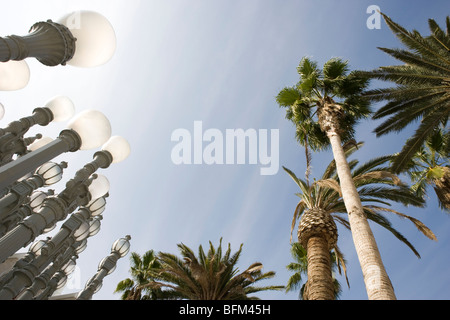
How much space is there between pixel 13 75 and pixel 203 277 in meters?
10.7

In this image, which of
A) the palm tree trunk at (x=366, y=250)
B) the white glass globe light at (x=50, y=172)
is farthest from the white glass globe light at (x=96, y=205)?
the palm tree trunk at (x=366, y=250)

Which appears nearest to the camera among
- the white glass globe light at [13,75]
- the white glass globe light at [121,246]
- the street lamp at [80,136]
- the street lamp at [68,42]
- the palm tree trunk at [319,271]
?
Answer: the street lamp at [68,42]

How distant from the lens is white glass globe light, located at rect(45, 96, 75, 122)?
8820 millimetres

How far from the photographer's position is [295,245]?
1658 centimetres

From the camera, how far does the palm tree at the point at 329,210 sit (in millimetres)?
8301

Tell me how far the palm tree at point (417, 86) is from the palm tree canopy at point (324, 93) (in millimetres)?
567

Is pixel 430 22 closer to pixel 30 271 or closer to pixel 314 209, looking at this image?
pixel 314 209

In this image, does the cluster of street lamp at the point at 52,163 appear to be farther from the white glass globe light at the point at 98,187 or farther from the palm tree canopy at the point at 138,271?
the palm tree canopy at the point at 138,271

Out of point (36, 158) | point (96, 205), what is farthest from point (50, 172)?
point (36, 158)

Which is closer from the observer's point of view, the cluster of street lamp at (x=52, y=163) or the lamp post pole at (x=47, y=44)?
the lamp post pole at (x=47, y=44)

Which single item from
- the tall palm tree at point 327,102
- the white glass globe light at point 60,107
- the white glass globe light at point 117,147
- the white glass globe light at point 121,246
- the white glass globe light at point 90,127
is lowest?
the white glass globe light at point 121,246
